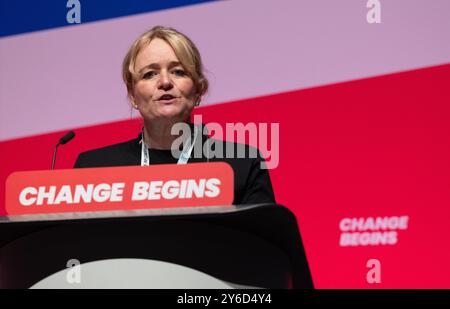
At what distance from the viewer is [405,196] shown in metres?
3.01

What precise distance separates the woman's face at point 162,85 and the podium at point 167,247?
0.78m

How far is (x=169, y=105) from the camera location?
2160mm

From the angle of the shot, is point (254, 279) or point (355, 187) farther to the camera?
point (355, 187)

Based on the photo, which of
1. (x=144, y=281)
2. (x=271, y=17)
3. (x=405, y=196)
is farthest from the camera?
(x=271, y=17)

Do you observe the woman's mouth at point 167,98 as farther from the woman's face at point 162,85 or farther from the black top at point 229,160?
the black top at point 229,160

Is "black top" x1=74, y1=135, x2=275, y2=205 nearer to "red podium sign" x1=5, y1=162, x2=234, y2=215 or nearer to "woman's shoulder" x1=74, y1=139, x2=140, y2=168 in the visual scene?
"woman's shoulder" x1=74, y1=139, x2=140, y2=168

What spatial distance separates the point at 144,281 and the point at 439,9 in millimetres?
2189

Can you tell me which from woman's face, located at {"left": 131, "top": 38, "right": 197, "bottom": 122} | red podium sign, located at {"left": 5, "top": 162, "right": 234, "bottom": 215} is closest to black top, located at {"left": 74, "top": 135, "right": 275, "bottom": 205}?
woman's face, located at {"left": 131, "top": 38, "right": 197, "bottom": 122}

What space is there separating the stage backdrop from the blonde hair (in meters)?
0.94

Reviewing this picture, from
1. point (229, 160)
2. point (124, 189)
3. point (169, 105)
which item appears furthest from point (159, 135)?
point (124, 189)

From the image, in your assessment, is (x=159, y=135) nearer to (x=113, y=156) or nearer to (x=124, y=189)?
(x=113, y=156)

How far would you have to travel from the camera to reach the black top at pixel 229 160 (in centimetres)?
209

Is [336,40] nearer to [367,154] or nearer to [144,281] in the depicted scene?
[367,154]

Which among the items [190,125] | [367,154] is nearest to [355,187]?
[367,154]
